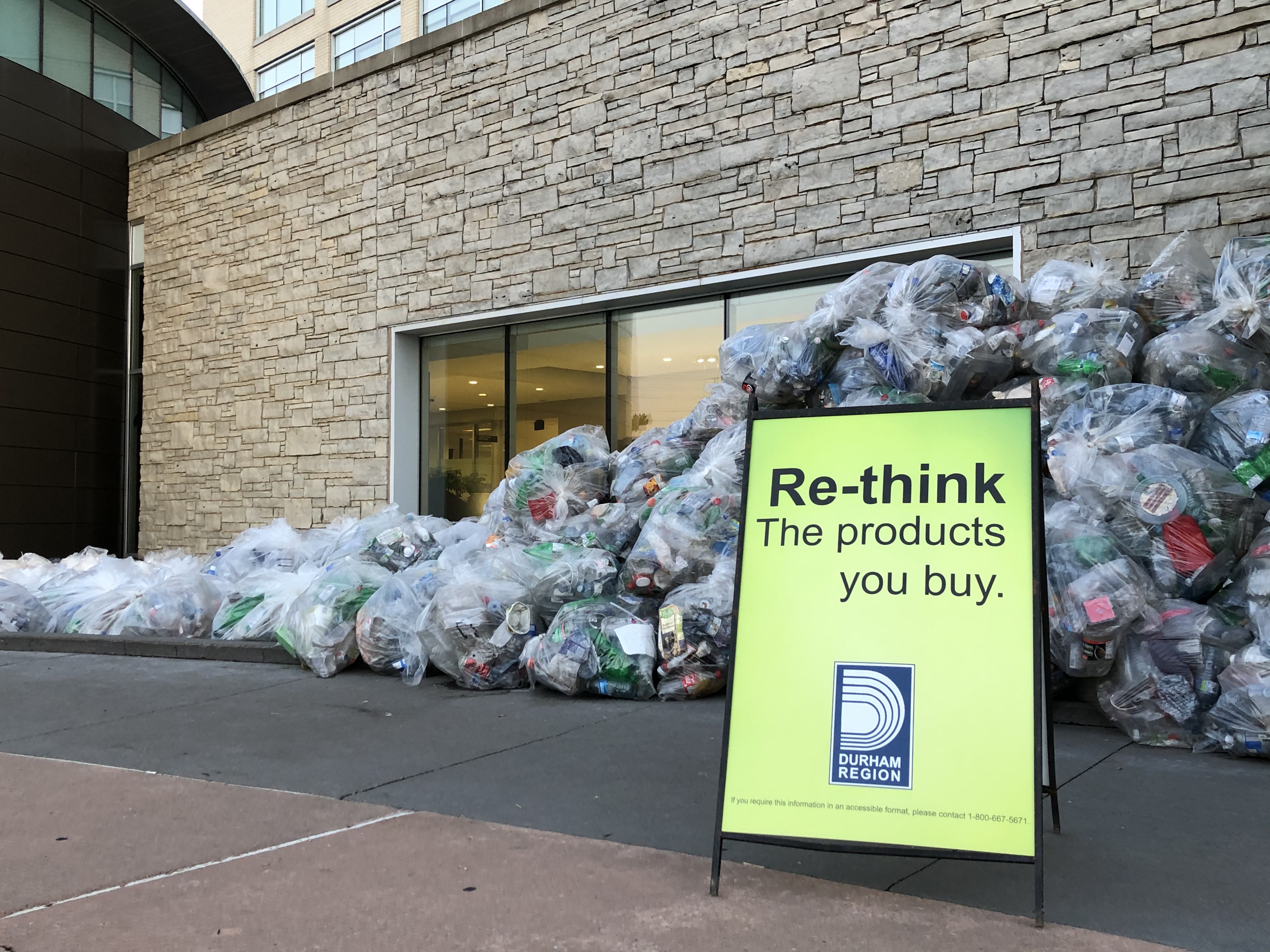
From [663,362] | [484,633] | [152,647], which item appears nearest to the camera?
[484,633]

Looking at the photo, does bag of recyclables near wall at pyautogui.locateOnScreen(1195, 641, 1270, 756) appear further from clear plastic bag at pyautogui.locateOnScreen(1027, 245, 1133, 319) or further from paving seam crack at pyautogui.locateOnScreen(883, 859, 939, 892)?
clear plastic bag at pyautogui.locateOnScreen(1027, 245, 1133, 319)

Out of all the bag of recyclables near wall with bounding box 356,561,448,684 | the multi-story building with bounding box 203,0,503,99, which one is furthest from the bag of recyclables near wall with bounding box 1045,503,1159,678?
the multi-story building with bounding box 203,0,503,99

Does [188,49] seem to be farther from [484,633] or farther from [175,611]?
[484,633]

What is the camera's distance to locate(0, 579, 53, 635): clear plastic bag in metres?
8.55

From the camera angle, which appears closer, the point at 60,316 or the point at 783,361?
the point at 783,361

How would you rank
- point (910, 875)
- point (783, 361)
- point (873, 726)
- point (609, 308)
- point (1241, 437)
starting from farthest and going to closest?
1. point (609, 308)
2. point (783, 361)
3. point (1241, 437)
4. point (910, 875)
5. point (873, 726)

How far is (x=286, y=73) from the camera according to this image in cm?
2489

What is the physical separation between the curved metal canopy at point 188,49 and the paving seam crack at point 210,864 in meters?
15.8

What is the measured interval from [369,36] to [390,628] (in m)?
18.1

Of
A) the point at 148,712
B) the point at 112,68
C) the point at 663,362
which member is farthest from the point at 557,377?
the point at 112,68

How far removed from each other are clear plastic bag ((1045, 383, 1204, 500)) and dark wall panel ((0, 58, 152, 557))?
1344 cm

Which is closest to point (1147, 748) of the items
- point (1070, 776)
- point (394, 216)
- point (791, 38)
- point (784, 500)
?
point (1070, 776)

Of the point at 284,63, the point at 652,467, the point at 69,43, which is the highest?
the point at 284,63

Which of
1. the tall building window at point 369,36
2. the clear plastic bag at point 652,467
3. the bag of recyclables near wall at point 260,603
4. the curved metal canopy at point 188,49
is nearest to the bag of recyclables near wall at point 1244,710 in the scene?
the clear plastic bag at point 652,467
